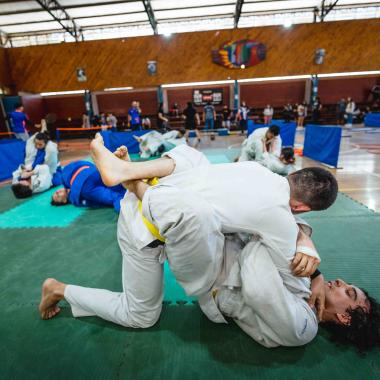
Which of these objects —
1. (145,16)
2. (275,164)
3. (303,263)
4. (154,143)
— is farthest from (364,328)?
(145,16)

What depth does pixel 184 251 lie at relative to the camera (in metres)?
1.22

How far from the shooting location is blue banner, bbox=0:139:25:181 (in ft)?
22.0

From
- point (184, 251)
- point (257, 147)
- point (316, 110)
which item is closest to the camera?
point (184, 251)

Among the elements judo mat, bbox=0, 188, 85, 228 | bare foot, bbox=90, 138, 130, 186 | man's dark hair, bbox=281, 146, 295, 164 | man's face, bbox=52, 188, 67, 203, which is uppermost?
bare foot, bbox=90, 138, 130, 186

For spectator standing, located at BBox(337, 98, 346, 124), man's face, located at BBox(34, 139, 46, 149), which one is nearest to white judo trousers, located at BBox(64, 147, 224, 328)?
man's face, located at BBox(34, 139, 46, 149)

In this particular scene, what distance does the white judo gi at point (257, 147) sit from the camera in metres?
5.59

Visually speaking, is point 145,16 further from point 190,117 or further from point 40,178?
point 40,178

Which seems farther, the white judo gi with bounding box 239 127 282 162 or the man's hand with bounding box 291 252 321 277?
the white judo gi with bounding box 239 127 282 162

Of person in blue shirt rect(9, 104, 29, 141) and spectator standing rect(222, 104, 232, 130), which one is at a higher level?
person in blue shirt rect(9, 104, 29, 141)

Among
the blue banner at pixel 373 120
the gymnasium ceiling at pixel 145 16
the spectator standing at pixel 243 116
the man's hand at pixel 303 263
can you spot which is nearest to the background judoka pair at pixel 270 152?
the man's hand at pixel 303 263

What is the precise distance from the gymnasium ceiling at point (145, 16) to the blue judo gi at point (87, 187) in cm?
1442

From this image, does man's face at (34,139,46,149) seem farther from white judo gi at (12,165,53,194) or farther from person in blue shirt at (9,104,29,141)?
person in blue shirt at (9,104,29,141)

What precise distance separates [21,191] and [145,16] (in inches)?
625

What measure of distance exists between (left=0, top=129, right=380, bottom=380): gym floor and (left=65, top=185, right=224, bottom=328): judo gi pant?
0.53ft
